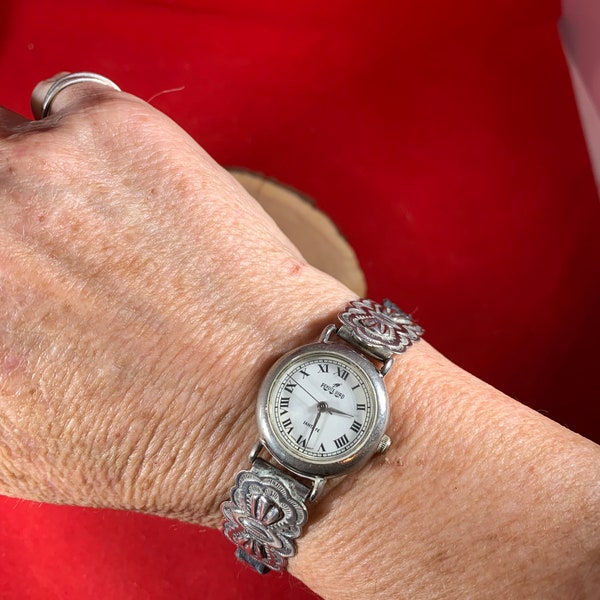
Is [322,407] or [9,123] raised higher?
[9,123]

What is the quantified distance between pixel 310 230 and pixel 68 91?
2.27ft

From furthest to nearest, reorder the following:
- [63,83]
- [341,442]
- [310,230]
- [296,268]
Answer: [310,230]
[63,83]
[296,268]
[341,442]

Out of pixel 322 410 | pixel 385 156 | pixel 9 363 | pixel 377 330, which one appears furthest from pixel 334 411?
pixel 385 156

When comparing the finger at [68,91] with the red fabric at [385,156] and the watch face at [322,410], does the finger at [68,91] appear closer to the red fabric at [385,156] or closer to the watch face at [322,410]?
the red fabric at [385,156]

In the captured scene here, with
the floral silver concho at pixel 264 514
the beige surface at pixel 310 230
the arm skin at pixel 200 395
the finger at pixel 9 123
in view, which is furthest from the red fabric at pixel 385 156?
the finger at pixel 9 123

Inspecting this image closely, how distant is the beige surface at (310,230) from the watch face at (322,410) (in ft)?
2.43

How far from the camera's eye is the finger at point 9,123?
1.34 m

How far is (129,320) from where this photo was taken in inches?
46.9

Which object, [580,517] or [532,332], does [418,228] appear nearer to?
[532,332]

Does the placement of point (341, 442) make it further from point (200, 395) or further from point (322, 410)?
point (200, 395)

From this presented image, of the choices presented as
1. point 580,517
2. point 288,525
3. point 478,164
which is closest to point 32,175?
point 288,525

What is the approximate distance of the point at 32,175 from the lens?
1.25 m

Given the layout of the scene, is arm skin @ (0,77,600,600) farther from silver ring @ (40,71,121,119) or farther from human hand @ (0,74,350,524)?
silver ring @ (40,71,121,119)

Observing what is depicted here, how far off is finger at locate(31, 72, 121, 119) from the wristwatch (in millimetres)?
693
